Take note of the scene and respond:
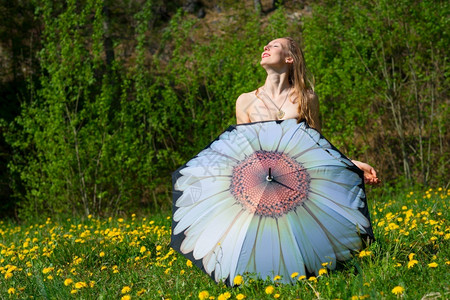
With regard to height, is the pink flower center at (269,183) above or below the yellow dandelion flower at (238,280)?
above

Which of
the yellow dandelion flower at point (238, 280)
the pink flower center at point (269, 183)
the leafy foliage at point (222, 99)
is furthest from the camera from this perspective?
the leafy foliage at point (222, 99)

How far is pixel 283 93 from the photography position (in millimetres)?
3580

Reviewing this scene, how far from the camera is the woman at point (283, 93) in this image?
3.48m

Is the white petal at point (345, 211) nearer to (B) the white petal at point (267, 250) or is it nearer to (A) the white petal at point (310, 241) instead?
(A) the white petal at point (310, 241)

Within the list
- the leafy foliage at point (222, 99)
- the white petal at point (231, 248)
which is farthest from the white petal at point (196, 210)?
the leafy foliage at point (222, 99)

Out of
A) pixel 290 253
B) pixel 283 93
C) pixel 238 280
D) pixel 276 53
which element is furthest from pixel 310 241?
pixel 276 53

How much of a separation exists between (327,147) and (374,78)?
561cm

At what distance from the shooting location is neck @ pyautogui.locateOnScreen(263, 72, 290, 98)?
3574 millimetres

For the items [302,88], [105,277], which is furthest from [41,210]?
[302,88]

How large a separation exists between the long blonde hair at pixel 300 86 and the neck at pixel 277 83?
6 centimetres

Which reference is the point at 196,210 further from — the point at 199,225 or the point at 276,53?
the point at 276,53

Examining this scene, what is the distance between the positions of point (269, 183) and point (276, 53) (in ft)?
3.62

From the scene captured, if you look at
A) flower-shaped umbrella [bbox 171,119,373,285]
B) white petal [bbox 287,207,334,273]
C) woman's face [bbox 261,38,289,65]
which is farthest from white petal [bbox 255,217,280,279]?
woman's face [bbox 261,38,289,65]

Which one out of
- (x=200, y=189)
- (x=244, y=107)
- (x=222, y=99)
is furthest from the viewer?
(x=222, y=99)
